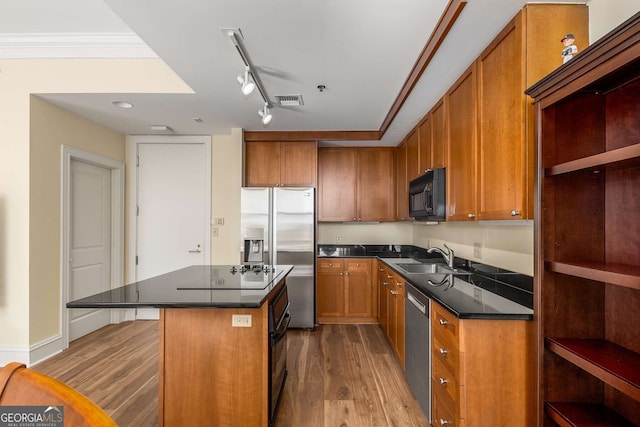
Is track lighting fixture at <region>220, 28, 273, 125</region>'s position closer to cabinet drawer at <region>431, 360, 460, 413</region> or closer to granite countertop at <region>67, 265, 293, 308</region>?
granite countertop at <region>67, 265, 293, 308</region>

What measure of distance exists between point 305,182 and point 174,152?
1799 millimetres

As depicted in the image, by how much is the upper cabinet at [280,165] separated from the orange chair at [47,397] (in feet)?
12.0

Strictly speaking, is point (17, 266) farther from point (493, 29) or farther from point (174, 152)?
point (493, 29)

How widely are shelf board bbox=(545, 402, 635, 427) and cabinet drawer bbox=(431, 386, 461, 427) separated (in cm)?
46

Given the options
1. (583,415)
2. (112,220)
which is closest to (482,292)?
(583,415)

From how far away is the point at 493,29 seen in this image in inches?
70.7

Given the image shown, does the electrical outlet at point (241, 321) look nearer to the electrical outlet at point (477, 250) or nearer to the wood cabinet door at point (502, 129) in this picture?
the wood cabinet door at point (502, 129)

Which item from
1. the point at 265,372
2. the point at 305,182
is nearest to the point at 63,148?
the point at 305,182

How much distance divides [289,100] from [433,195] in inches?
62.1

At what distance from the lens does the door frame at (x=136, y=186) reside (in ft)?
14.1

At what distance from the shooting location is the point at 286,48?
7.25ft

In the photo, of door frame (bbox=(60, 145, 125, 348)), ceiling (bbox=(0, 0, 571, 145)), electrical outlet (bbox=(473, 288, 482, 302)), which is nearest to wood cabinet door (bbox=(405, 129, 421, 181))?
ceiling (bbox=(0, 0, 571, 145))

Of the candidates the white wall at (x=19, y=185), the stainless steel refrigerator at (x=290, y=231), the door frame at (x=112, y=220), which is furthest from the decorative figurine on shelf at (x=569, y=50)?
the door frame at (x=112, y=220)

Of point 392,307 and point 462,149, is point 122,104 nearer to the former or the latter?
point 462,149
